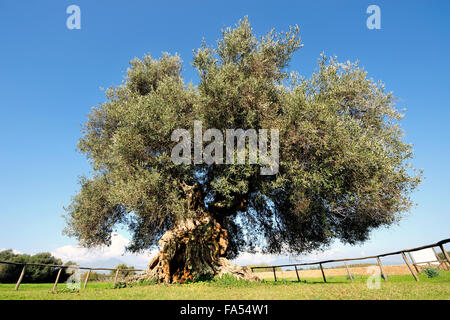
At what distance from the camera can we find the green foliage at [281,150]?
1620cm

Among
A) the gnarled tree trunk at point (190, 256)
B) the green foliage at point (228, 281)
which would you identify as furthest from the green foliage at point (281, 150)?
the green foliage at point (228, 281)

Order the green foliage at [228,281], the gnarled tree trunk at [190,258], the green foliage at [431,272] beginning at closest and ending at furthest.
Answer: the green foliage at [431,272] → the green foliage at [228,281] → the gnarled tree trunk at [190,258]

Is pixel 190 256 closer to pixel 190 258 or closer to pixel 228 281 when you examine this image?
pixel 190 258

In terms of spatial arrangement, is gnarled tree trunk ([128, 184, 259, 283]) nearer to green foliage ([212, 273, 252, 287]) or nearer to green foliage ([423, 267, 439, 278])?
green foliage ([212, 273, 252, 287])

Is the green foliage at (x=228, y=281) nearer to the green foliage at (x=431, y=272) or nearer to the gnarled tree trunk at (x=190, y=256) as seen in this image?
the gnarled tree trunk at (x=190, y=256)

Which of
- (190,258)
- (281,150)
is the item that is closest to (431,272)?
(281,150)

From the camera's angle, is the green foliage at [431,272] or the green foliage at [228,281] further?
the green foliage at [228,281]

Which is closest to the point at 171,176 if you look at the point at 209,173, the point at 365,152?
the point at 209,173

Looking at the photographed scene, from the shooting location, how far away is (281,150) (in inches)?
671

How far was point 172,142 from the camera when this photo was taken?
18.2 meters

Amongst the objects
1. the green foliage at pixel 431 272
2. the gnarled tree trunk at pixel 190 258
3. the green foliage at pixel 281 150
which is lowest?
the green foliage at pixel 431 272

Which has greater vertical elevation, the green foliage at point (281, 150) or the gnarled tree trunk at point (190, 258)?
the green foliage at point (281, 150)
